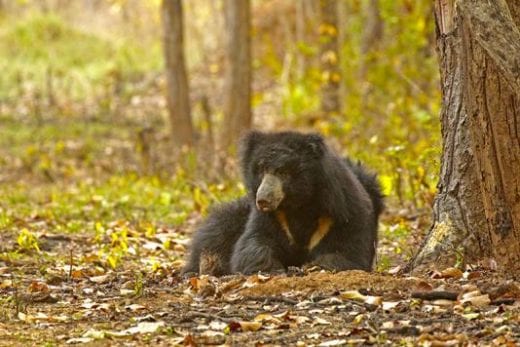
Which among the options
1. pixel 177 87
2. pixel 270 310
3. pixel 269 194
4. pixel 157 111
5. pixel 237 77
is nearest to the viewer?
pixel 270 310

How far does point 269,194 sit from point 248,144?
0.51 metres

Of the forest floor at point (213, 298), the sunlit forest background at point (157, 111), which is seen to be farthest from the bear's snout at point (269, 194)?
the sunlit forest background at point (157, 111)

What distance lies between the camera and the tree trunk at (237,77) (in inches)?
600

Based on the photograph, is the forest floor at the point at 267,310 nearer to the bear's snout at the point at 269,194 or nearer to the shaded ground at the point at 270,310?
the shaded ground at the point at 270,310

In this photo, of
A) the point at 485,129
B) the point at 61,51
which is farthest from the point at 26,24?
the point at 485,129

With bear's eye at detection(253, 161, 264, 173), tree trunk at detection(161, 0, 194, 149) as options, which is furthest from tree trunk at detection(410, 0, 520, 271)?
tree trunk at detection(161, 0, 194, 149)

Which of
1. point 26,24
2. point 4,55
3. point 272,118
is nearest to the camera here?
point 272,118

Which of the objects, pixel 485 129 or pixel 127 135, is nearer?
pixel 485 129

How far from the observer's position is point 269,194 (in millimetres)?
6773

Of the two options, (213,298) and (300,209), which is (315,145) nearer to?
(300,209)

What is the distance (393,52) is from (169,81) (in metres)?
3.48

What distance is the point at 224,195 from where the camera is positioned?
11.4m

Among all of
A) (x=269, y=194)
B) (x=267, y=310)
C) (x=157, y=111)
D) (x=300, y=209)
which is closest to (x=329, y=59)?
(x=157, y=111)

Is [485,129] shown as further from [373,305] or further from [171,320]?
[171,320]
